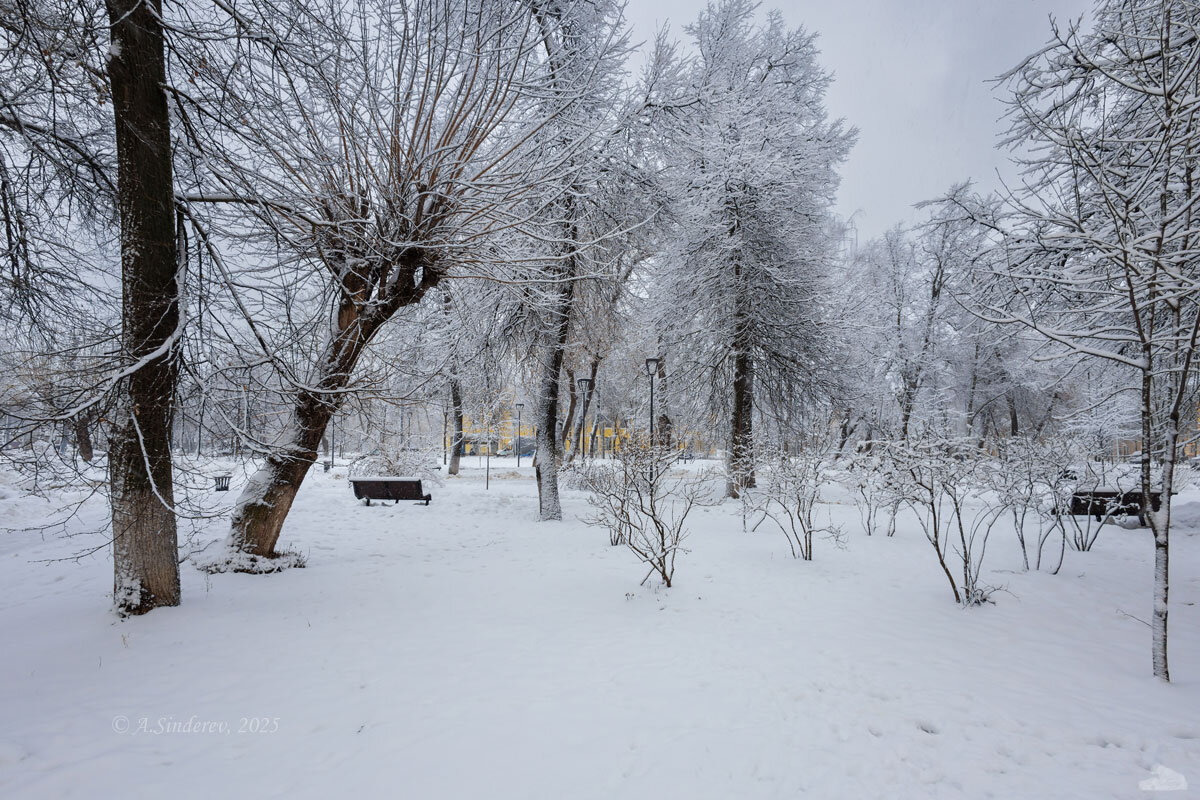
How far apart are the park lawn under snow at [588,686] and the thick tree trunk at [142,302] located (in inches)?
23.1

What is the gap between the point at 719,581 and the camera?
576 centimetres

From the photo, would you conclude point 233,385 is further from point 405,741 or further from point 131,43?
point 405,741

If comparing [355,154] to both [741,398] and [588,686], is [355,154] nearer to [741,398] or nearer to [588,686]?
[588,686]

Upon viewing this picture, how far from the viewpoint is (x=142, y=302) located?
3990mm

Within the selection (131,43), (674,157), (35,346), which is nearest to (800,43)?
(674,157)

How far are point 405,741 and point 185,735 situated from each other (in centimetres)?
118

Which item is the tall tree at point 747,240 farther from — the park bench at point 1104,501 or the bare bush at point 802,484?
the park bench at point 1104,501

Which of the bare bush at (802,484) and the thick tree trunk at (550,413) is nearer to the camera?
the bare bush at (802,484)

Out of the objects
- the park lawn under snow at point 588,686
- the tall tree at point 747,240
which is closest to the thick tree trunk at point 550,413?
the tall tree at point 747,240

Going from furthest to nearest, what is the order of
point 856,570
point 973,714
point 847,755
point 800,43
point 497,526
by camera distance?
1. point 800,43
2. point 497,526
3. point 856,570
4. point 973,714
5. point 847,755

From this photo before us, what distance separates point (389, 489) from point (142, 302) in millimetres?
7340

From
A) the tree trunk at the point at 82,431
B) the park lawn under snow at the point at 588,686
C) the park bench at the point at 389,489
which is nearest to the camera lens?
the park lawn under snow at the point at 588,686

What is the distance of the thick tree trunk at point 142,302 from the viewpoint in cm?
395

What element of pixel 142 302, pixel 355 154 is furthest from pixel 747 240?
pixel 142 302
